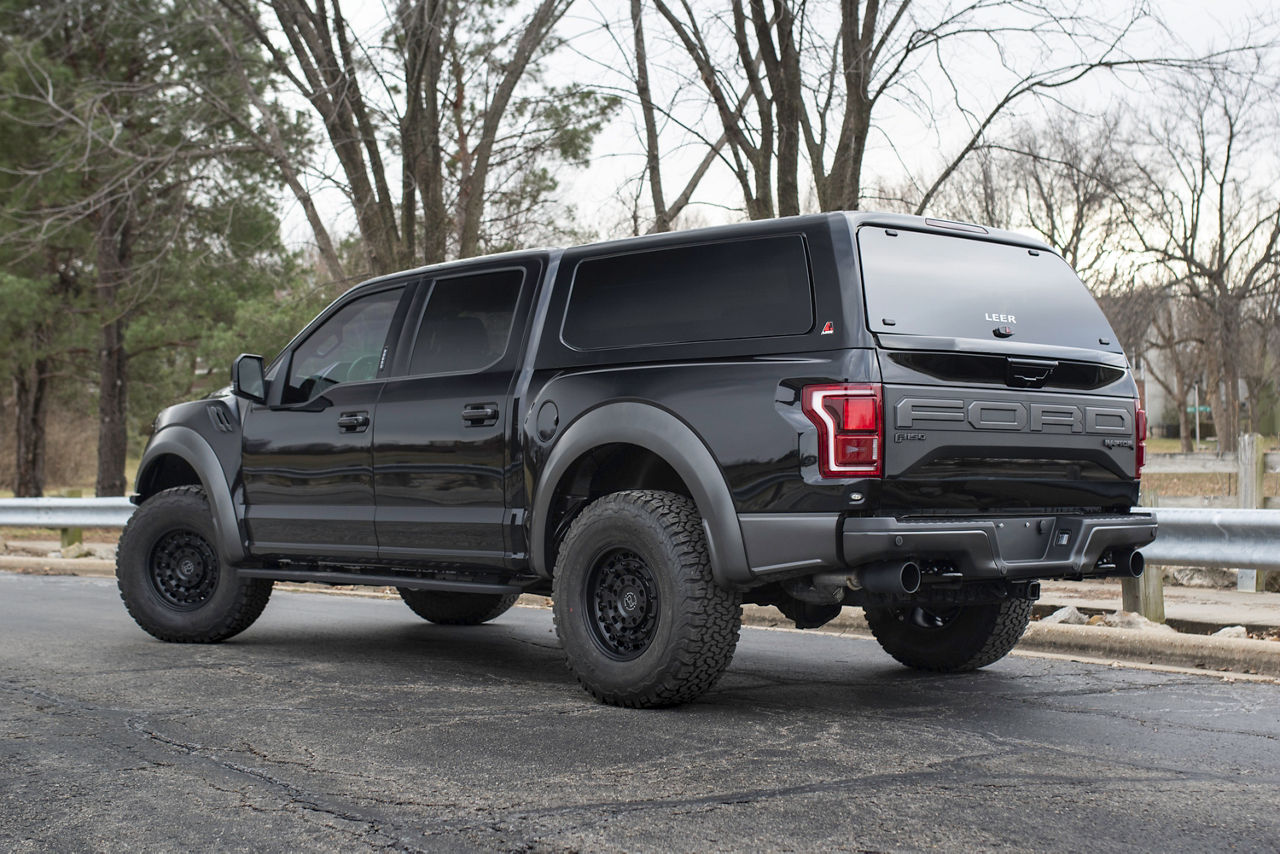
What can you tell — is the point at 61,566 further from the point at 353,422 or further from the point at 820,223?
the point at 820,223

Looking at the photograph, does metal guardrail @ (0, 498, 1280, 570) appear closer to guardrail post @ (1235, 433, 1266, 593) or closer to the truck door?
guardrail post @ (1235, 433, 1266, 593)

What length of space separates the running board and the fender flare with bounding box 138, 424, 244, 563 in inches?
6.3

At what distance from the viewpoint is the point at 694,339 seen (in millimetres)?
5777

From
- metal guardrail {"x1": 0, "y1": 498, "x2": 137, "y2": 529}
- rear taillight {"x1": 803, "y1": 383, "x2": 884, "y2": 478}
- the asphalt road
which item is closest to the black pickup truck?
rear taillight {"x1": 803, "y1": 383, "x2": 884, "y2": 478}

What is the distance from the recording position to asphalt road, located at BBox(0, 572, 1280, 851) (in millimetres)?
3922

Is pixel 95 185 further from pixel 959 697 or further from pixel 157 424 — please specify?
pixel 959 697

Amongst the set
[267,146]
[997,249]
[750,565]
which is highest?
[267,146]

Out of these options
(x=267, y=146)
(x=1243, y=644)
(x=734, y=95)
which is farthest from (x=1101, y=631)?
(x=267, y=146)

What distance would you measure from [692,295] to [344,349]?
241 cm

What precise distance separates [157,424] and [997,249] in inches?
198

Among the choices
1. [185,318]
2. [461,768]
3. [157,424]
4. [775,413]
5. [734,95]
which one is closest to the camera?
[461,768]

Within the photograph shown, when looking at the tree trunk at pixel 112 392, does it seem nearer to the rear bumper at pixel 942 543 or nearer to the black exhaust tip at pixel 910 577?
the rear bumper at pixel 942 543

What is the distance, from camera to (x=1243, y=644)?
6980 millimetres

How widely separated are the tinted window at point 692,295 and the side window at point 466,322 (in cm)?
48
